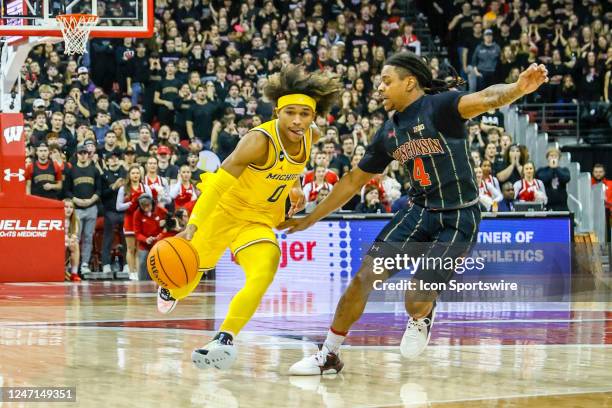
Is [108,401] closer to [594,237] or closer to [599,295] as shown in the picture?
[599,295]

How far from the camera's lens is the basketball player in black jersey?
6902 mm

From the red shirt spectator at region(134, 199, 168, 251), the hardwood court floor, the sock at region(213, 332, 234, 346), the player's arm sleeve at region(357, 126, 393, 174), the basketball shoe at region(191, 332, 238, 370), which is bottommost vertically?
the hardwood court floor

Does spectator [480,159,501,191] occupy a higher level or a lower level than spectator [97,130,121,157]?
lower

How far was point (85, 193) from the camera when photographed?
16.7m

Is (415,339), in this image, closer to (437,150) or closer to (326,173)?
(437,150)

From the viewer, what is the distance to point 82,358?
725 centimetres

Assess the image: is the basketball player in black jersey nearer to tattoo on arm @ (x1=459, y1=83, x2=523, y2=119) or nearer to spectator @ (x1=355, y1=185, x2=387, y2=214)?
tattoo on arm @ (x1=459, y1=83, x2=523, y2=119)

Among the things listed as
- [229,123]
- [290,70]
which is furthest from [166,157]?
[290,70]

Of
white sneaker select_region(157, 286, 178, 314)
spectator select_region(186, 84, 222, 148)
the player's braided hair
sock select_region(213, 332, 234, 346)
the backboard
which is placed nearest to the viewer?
sock select_region(213, 332, 234, 346)

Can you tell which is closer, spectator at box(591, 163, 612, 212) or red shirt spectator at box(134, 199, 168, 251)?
red shirt spectator at box(134, 199, 168, 251)

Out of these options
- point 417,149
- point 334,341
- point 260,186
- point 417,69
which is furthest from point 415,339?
point 417,69

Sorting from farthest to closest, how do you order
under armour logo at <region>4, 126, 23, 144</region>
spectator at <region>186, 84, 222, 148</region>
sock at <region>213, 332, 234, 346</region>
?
1. spectator at <region>186, 84, 222, 148</region>
2. under armour logo at <region>4, 126, 23, 144</region>
3. sock at <region>213, 332, 234, 346</region>

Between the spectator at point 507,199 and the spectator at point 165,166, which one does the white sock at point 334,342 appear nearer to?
the spectator at point 507,199

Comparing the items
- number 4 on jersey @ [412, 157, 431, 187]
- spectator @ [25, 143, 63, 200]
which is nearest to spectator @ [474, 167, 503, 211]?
spectator @ [25, 143, 63, 200]
